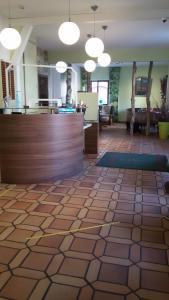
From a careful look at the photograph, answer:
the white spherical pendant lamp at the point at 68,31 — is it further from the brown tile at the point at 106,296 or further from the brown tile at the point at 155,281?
the brown tile at the point at 106,296

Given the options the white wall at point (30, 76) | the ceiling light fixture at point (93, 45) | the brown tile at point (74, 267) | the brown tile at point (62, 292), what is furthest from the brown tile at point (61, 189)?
the white wall at point (30, 76)

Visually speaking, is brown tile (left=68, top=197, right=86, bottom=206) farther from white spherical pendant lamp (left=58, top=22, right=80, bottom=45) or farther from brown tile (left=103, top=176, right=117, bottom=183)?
white spherical pendant lamp (left=58, top=22, right=80, bottom=45)

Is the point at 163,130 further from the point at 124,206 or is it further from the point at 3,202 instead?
the point at 3,202

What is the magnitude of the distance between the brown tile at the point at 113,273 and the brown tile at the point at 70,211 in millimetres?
935

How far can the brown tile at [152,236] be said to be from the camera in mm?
2344

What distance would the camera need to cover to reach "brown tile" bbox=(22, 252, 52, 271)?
196cm

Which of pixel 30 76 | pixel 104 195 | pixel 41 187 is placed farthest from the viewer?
pixel 30 76

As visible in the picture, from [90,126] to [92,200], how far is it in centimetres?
275

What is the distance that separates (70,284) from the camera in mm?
1778

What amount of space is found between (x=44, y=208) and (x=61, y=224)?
1.54 feet

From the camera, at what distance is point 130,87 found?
12.7 meters

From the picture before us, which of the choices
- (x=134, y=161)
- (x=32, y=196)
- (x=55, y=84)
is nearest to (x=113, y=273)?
(x=32, y=196)

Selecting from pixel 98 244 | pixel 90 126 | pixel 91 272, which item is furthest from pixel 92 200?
pixel 90 126

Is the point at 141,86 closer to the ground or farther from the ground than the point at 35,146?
farther from the ground
